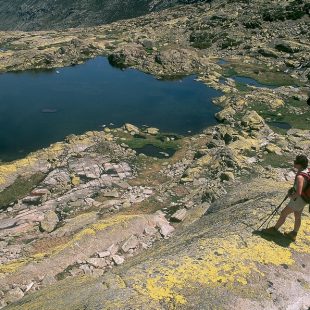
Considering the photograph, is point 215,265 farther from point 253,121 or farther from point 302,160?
point 253,121

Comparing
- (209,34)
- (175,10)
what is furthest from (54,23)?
(209,34)

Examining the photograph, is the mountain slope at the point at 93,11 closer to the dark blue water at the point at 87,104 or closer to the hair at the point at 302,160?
the dark blue water at the point at 87,104

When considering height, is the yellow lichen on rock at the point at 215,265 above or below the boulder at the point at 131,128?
above

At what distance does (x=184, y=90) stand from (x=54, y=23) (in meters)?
143

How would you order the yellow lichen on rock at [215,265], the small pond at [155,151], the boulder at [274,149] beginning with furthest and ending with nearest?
the small pond at [155,151] → the boulder at [274,149] → the yellow lichen on rock at [215,265]

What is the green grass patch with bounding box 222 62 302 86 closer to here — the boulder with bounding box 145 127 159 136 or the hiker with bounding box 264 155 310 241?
the boulder with bounding box 145 127 159 136

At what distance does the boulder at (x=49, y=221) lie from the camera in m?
25.8

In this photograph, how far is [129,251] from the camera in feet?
66.7

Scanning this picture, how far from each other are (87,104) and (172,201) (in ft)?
101

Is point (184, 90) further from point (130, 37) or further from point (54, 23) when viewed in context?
point (54, 23)

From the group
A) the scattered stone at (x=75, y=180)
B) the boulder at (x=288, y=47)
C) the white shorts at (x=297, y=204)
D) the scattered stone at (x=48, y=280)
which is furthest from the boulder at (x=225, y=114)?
the white shorts at (x=297, y=204)

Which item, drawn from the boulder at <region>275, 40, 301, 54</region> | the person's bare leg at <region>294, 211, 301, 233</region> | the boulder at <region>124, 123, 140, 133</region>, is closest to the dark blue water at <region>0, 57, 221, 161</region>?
the boulder at <region>124, 123, 140, 133</region>

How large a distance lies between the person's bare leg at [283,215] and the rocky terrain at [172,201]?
487 mm

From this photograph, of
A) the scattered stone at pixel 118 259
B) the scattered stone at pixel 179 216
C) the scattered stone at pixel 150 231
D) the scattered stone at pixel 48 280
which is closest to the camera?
the scattered stone at pixel 48 280
